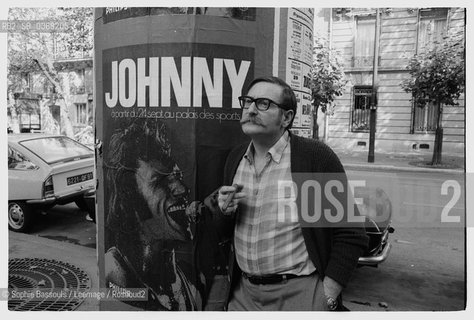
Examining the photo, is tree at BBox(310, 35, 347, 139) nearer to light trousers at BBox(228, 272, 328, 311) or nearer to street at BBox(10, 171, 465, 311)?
street at BBox(10, 171, 465, 311)

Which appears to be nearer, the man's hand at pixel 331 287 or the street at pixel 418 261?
the man's hand at pixel 331 287

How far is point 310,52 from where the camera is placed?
2379 mm

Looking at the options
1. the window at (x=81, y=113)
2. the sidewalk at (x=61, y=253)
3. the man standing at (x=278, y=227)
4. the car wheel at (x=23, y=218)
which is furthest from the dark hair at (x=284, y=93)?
the car wheel at (x=23, y=218)

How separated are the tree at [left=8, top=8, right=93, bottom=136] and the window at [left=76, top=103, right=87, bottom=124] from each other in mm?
283

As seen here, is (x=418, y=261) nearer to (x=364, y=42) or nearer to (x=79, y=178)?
(x=364, y=42)

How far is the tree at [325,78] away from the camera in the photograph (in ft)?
8.33

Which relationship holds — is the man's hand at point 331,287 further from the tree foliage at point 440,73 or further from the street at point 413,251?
the tree foliage at point 440,73

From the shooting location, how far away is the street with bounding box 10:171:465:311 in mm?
2463

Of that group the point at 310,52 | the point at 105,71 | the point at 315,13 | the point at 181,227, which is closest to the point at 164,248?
the point at 181,227

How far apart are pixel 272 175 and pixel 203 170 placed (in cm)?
36

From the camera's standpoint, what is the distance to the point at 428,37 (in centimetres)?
233

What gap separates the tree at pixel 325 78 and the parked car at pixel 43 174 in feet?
5.07

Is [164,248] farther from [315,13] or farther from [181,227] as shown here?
[315,13]

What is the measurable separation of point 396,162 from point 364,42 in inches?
29.0
